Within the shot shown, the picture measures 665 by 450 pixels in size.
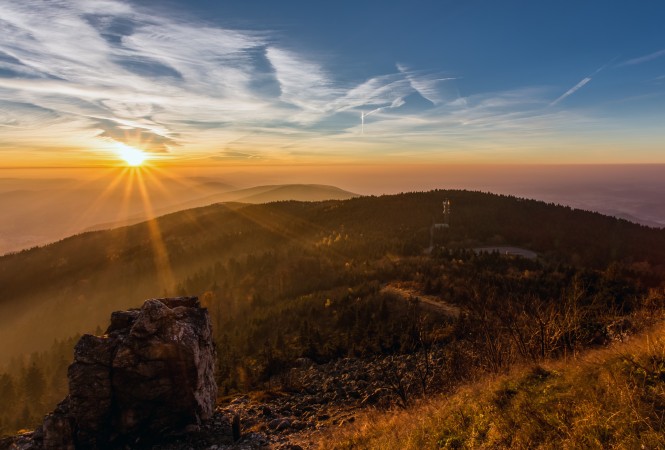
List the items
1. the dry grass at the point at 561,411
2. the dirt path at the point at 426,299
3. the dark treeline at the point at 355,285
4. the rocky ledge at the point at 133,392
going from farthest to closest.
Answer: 1. the dirt path at the point at 426,299
2. the dark treeline at the point at 355,285
3. the rocky ledge at the point at 133,392
4. the dry grass at the point at 561,411

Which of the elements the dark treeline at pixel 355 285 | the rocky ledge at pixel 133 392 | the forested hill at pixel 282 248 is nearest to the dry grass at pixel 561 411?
the dark treeline at pixel 355 285

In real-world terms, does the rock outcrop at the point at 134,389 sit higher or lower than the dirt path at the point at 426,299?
higher

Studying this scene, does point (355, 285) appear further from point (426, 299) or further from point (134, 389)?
point (134, 389)

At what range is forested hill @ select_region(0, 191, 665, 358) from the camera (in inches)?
3140

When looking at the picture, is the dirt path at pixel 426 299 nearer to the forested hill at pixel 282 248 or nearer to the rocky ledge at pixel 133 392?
the rocky ledge at pixel 133 392

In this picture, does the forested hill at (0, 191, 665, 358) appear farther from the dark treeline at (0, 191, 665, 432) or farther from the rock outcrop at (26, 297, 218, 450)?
the rock outcrop at (26, 297, 218, 450)

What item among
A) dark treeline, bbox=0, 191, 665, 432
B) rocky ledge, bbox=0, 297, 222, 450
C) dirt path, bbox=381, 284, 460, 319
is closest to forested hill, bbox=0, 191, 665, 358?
dark treeline, bbox=0, 191, 665, 432

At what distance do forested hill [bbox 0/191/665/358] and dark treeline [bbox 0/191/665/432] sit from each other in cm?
61

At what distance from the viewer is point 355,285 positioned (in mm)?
59875

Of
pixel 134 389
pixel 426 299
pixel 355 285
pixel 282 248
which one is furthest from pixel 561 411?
pixel 282 248

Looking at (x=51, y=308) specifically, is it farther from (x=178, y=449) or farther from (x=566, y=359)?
(x=566, y=359)

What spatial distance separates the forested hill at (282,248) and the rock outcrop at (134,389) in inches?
2009

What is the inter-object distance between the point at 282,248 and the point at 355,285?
182 ft

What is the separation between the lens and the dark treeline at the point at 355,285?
76.5 ft
